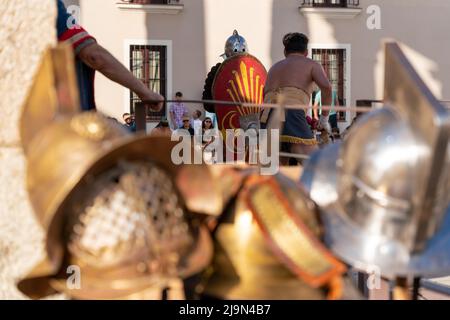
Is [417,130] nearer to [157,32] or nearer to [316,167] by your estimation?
[316,167]

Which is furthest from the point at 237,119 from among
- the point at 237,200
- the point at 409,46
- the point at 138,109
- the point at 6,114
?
the point at 409,46

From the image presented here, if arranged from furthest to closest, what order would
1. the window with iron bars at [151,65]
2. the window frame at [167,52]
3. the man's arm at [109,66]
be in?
1. the window with iron bars at [151,65]
2. the window frame at [167,52]
3. the man's arm at [109,66]

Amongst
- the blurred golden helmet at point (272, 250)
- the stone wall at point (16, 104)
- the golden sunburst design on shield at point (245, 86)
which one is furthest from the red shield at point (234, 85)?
the blurred golden helmet at point (272, 250)

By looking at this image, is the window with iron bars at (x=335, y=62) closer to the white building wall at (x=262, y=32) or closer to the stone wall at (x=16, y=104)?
the white building wall at (x=262, y=32)

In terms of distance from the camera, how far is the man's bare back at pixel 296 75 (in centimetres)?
553

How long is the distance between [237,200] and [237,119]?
2.88 meters

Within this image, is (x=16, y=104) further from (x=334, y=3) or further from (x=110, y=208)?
(x=334, y=3)

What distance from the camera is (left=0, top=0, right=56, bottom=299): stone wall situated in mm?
2479

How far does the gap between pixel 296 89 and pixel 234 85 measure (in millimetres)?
893

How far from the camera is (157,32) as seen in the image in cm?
1658

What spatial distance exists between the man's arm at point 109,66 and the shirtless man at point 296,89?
8.39 ft

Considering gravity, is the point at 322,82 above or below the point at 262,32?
above

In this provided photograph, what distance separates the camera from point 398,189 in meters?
1.95

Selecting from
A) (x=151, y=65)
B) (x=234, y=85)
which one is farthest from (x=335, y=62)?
(x=234, y=85)
